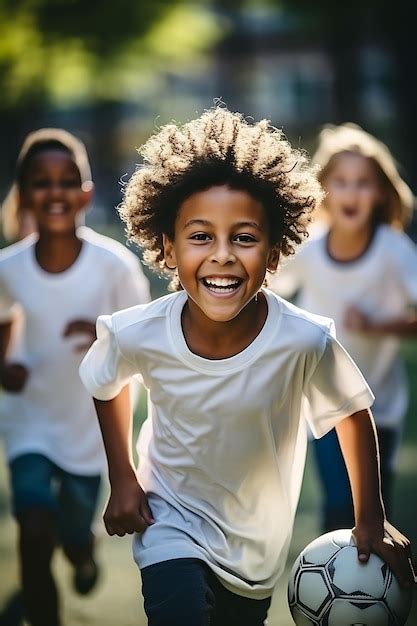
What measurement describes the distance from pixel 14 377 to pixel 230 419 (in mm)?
1654

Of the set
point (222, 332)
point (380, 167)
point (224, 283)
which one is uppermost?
point (380, 167)

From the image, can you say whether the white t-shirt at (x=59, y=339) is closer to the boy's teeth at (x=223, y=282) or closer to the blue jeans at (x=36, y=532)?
the blue jeans at (x=36, y=532)

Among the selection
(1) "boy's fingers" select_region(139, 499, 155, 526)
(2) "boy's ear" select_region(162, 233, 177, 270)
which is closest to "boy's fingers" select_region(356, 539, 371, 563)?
(1) "boy's fingers" select_region(139, 499, 155, 526)

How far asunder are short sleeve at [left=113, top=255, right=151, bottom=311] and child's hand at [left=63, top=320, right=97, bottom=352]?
0.50 ft

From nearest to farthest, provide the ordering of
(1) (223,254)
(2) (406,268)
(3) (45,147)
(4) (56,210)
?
(1) (223,254) < (4) (56,210) < (3) (45,147) < (2) (406,268)

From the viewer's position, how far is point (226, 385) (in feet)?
9.93

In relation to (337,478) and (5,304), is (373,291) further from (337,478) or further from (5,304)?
(5,304)

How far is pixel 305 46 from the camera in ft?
141

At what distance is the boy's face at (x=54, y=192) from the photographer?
462 cm

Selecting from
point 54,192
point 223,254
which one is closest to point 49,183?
point 54,192

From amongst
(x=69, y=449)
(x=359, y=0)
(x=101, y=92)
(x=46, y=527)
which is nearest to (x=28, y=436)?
(x=69, y=449)

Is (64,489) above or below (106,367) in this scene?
below

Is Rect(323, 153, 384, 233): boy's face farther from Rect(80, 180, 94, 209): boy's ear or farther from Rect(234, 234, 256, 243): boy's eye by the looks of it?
Rect(234, 234, 256, 243): boy's eye

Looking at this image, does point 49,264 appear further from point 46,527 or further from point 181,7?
point 181,7
